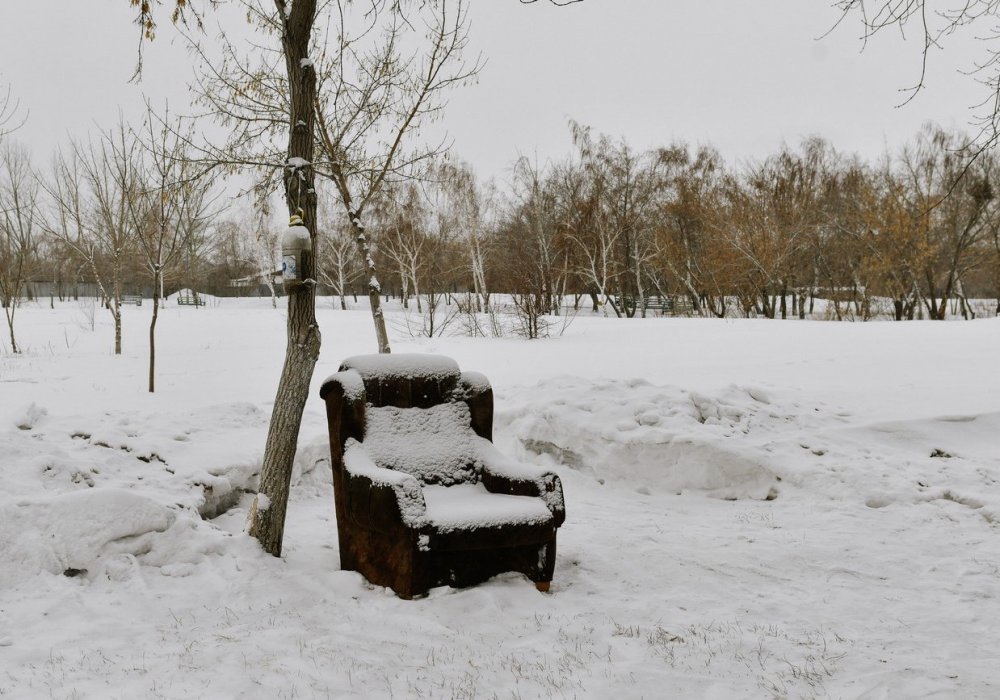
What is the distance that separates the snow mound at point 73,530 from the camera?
349 centimetres

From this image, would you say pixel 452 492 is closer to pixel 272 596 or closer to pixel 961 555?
pixel 272 596

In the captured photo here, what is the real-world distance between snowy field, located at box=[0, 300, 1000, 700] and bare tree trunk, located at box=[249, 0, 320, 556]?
26 centimetres

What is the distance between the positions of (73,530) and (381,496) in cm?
178

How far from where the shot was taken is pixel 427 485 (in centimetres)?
427

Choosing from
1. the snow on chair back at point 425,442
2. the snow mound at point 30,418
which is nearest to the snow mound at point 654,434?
the snow on chair back at point 425,442

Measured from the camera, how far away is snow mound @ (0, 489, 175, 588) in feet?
11.4

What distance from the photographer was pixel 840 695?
249 centimetres

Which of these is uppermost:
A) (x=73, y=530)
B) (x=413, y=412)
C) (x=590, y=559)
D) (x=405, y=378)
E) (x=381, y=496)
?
(x=405, y=378)

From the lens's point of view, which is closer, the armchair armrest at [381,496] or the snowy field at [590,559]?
the snowy field at [590,559]

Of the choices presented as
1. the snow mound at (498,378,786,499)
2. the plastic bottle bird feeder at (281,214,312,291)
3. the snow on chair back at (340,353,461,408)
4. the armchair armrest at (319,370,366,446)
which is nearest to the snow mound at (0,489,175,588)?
the armchair armrest at (319,370,366,446)

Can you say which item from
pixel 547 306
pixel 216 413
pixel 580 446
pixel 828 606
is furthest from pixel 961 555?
pixel 547 306

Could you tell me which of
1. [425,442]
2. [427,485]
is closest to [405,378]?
[425,442]

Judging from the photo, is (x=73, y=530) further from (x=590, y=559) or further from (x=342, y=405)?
(x=590, y=559)

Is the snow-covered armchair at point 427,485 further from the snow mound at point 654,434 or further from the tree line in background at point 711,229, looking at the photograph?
the tree line in background at point 711,229
